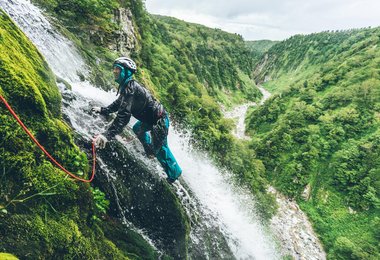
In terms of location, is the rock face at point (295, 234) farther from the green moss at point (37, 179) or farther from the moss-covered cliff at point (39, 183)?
the green moss at point (37, 179)

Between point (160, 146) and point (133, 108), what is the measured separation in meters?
1.41

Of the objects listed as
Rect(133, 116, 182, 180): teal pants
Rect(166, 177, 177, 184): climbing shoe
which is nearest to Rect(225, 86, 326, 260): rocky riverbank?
Rect(166, 177, 177, 184): climbing shoe

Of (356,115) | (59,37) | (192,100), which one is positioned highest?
(356,115)

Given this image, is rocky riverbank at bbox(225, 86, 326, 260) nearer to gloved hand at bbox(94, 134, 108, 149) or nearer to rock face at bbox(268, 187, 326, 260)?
rock face at bbox(268, 187, 326, 260)

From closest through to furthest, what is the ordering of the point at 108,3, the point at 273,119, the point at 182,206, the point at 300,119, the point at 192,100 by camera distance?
1. the point at 182,206
2. the point at 108,3
3. the point at 192,100
4. the point at 300,119
5. the point at 273,119

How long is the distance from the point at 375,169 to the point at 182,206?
1472 inches

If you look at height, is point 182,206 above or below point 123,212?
above

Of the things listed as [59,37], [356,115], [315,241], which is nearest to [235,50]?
[356,115]

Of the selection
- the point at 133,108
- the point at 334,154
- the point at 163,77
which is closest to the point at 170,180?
the point at 133,108

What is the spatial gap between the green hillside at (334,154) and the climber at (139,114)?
28.5 m

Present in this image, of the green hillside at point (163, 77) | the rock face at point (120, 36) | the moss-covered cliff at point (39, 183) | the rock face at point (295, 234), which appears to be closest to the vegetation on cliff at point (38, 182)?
the moss-covered cliff at point (39, 183)

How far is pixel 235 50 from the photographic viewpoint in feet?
457

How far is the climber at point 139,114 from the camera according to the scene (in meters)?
6.64

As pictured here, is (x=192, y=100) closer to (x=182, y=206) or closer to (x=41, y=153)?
(x=182, y=206)
